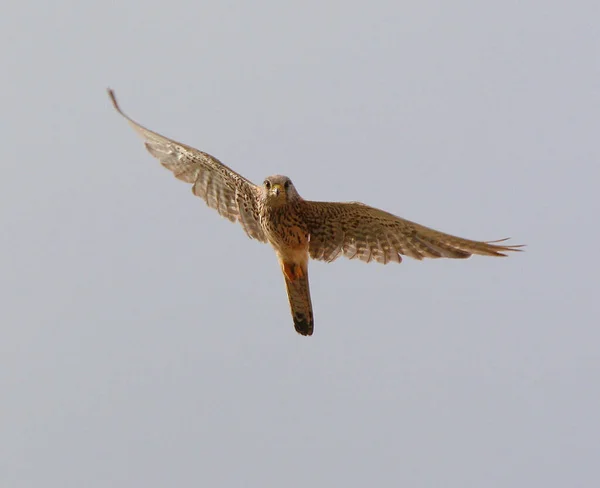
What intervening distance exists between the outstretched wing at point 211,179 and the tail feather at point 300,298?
646 millimetres

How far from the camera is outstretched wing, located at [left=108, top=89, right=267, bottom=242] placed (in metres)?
13.5

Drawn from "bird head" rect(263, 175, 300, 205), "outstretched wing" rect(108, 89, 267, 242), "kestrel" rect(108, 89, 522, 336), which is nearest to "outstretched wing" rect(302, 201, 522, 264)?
"kestrel" rect(108, 89, 522, 336)

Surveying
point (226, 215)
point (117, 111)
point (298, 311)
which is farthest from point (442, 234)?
point (117, 111)

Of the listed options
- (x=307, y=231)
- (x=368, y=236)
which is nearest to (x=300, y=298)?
(x=307, y=231)

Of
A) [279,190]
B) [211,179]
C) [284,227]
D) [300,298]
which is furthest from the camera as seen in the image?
[211,179]

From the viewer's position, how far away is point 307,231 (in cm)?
1302

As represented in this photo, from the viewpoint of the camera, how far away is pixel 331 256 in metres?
13.3

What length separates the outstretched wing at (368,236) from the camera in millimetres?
12664

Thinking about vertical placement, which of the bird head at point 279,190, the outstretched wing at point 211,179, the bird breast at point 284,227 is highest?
the outstretched wing at point 211,179

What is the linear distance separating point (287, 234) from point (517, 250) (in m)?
2.44

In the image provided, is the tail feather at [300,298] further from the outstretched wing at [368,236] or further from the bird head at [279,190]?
the bird head at [279,190]

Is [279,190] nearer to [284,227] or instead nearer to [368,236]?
[284,227]

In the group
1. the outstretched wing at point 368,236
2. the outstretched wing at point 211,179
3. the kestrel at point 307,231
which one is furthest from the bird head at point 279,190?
the outstretched wing at point 211,179

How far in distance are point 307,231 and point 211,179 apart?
57.3 inches
